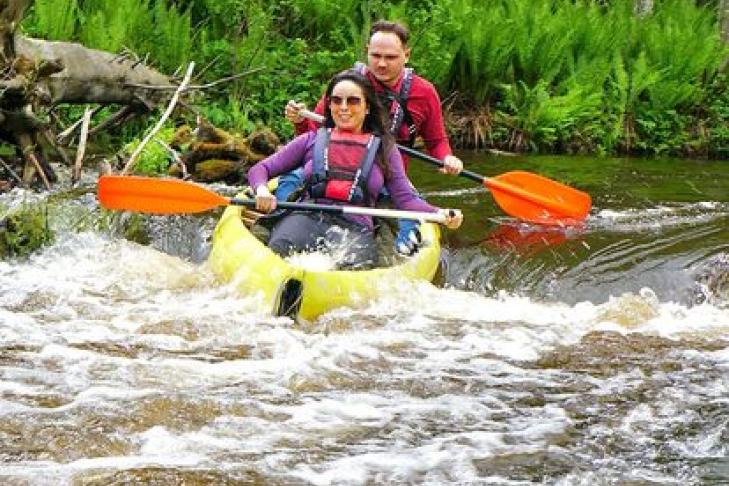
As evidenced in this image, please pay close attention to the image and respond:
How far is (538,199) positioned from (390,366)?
2911mm

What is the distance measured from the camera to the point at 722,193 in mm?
9508

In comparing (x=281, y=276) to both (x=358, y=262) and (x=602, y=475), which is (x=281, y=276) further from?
(x=602, y=475)

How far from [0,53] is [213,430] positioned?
4.61m

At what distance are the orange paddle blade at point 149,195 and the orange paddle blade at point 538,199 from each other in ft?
6.93

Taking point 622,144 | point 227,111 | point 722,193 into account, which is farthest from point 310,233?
point 622,144

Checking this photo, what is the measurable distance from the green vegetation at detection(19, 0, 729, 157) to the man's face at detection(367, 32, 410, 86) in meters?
3.80

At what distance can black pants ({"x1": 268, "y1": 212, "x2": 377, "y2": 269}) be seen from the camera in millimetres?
6352

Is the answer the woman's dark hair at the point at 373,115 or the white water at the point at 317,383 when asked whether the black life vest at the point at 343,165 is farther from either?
the white water at the point at 317,383

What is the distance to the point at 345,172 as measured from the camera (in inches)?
258

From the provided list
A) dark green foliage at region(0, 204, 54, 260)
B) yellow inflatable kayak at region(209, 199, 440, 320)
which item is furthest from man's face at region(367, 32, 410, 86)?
dark green foliage at region(0, 204, 54, 260)

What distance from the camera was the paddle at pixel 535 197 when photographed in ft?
25.1

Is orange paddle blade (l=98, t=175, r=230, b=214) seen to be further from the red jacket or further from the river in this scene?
the red jacket

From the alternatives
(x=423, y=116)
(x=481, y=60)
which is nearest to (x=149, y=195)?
(x=423, y=116)

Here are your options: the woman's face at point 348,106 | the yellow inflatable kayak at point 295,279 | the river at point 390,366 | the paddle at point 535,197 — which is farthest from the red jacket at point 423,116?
the yellow inflatable kayak at point 295,279
